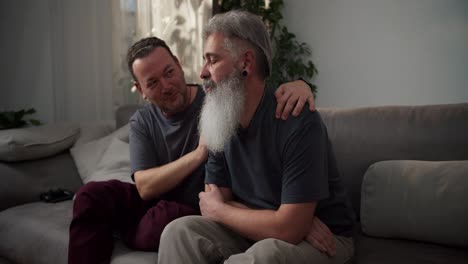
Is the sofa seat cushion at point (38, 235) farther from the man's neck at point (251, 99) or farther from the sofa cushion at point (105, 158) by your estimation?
the man's neck at point (251, 99)

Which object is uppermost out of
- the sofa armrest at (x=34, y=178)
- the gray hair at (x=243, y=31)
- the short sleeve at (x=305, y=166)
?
the gray hair at (x=243, y=31)

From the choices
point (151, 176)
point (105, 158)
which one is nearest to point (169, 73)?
point (151, 176)

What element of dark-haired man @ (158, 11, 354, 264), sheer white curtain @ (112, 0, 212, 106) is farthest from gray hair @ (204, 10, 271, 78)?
sheer white curtain @ (112, 0, 212, 106)

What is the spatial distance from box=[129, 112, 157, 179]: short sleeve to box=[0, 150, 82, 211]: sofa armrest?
770 mm

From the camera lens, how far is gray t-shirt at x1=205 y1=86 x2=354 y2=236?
111 cm

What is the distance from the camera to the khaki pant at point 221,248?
3.44ft

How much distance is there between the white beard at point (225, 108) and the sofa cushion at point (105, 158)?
0.86 m

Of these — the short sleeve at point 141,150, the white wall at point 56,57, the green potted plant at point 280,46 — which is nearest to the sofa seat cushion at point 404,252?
the short sleeve at point 141,150

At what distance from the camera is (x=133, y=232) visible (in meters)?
1.44

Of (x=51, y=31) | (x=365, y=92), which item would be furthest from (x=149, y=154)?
(x=365, y=92)

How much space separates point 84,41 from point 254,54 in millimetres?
2111

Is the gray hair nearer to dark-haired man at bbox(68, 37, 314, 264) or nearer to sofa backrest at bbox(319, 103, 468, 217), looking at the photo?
dark-haired man at bbox(68, 37, 314, 264)

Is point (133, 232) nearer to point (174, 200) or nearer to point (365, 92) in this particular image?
point (174, 200)

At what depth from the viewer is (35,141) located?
2100 millimetres
